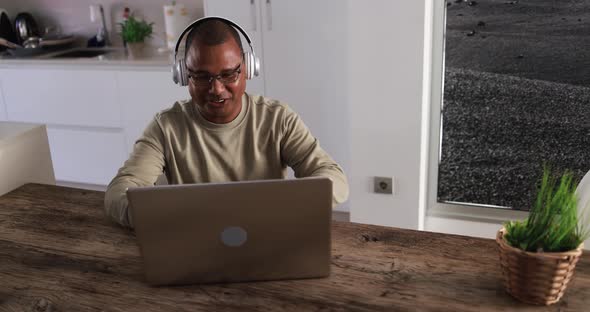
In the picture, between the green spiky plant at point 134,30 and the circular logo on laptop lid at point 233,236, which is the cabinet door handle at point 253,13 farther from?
the circular logo on laptop lid at point 233,236

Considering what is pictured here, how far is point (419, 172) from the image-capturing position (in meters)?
2.95

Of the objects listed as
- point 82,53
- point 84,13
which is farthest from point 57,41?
point 84,13

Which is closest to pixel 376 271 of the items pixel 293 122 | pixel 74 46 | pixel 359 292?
pixel 359 292

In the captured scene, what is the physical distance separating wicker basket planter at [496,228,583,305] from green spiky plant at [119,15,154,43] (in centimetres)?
307

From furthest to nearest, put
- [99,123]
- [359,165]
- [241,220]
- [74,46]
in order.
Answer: [74,46], [99,123], [359,165], [241,220]

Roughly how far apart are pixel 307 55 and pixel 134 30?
4.01 ft

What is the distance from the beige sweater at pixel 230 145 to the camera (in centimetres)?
180

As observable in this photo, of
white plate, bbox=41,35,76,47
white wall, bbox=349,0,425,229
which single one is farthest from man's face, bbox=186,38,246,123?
white plate, bbox=41,35,76,47

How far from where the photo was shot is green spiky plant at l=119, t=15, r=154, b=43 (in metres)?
3.78

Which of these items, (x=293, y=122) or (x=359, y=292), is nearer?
(x=359, y=292)

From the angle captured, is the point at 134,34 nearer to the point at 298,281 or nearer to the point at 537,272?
the point at 298,281

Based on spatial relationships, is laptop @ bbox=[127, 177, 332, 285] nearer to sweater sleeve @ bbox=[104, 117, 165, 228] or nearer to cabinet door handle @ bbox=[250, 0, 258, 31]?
sweater sleeve @ bbox=[104, 117, 165, 228]

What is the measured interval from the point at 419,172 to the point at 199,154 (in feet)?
4.65

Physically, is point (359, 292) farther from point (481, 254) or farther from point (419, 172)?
point (419, 172)
